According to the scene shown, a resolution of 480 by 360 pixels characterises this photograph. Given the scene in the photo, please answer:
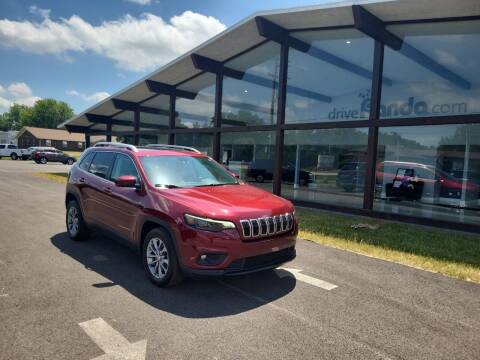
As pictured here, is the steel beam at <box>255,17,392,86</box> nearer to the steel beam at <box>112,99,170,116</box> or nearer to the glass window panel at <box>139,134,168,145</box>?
the glass window panel at <box>139,134,168,145</box>

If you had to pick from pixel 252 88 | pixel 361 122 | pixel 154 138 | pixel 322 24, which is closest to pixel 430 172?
pixel 361 122

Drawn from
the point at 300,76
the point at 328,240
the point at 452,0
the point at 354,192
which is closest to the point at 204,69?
the point at 300,76

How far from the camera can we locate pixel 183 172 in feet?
18.2

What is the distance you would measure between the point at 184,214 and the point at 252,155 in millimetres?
11002

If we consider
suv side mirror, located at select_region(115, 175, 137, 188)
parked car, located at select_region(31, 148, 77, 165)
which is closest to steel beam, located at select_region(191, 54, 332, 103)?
suv side mirror, located at select_region(115, 175, 137, 188)

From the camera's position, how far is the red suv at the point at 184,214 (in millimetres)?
4215

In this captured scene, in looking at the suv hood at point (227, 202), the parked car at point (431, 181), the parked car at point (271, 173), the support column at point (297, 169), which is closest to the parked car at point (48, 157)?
the parked car at point (271, 173)

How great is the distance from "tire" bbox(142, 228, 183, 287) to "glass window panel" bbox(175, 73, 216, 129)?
38.9 feet

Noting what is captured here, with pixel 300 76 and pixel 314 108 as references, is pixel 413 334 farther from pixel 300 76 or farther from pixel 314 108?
pixel 300 76

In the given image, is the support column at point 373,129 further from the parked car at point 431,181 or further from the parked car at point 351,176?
the parked car at point 351,176

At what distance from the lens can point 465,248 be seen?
7359 mm

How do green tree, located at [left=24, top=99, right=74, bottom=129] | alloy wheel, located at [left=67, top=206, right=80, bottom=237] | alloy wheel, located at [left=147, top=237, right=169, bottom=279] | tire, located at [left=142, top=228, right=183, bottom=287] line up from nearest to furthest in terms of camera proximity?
1. tire, located at [left=142, top=228, right=183, bottom=287]
2. alloy wheel, located at [left=147, top=237, right=169, bottom=279]
3. alloy wheel, located at [left=67, top=206, right=80, bottom=237]
4. green tree, located at [left=24, top=99, right=74, bottom=129]

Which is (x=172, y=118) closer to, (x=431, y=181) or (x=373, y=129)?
(x=373, y=129)

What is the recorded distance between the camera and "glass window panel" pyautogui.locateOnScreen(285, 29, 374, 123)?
11.4m
